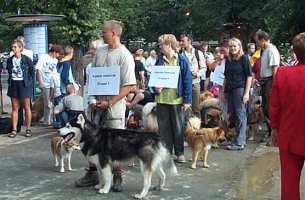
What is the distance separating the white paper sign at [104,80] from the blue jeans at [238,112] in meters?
3.46

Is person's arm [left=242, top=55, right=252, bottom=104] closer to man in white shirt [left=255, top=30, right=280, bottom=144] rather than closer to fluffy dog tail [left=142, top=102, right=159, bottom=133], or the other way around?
man in white shirt [left=255, top=30, right=280, bottom=144]

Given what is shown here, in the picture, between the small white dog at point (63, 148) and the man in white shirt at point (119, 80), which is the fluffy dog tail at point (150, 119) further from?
the man in white shirt at point (119, 80)

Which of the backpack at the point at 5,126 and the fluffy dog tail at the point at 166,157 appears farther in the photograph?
the backpack at the point at 5,126

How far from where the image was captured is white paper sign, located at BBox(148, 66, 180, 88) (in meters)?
8.55

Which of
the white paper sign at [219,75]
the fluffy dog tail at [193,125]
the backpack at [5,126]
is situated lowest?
the backpack at [5,126]

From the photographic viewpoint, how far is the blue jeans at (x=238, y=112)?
1009 centimetres

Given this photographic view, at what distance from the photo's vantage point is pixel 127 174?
26.9 feet

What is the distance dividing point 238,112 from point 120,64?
3.56 m

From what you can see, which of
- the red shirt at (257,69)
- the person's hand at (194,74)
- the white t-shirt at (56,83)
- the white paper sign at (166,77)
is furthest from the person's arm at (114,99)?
the white t-shirt at (56,83)

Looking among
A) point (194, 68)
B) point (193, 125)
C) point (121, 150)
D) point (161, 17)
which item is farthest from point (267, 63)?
point (161, 17)

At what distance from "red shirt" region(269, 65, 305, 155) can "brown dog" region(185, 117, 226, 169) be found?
3.10 meters

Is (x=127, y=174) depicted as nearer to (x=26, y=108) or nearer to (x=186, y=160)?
(x=186, y=160)

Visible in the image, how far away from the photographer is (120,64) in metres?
7.21

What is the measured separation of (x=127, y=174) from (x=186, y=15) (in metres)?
41.6
